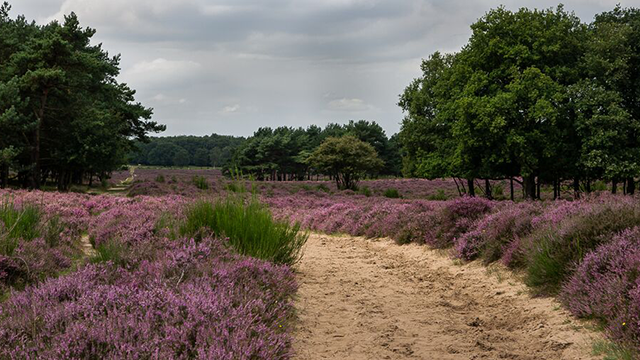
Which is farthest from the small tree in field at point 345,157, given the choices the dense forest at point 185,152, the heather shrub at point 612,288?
the dense forest at point 185,152

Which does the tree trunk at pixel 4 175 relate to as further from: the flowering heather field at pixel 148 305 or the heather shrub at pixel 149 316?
the heather shrub at pixel 149 316

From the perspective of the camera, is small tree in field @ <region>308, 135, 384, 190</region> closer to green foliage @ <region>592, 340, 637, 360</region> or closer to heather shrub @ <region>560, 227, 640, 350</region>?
heather shrub @ <region>560, 227, 640, 350</region>

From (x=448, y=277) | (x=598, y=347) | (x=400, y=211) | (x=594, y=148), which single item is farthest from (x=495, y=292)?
(x=594, y=148)

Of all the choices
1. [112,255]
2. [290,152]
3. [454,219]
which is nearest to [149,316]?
[112,255]

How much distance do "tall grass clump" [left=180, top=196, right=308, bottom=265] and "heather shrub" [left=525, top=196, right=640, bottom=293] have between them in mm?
3627

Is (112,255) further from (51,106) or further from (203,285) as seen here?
(51,106)

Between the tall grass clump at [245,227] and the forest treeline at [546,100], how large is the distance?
19208mm

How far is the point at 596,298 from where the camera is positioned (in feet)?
16.2

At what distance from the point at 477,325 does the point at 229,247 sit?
345 cm

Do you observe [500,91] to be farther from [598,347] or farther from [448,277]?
[598,347]

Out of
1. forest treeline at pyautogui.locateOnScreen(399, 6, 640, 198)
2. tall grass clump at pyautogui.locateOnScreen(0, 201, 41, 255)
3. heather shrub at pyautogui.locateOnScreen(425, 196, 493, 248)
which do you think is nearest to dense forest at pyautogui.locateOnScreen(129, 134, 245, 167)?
forest treeline at pyautogui.locateOnScreen(399, 6, 640, 198)

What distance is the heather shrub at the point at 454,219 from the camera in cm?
1057

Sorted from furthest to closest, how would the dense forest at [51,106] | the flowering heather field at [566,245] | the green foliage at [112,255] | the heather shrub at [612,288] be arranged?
the dense forest at [51,106], the green foliage at [112,255], the flowering heather field at [566,245], the heather shrub at [612,288]

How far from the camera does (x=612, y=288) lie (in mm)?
4781
